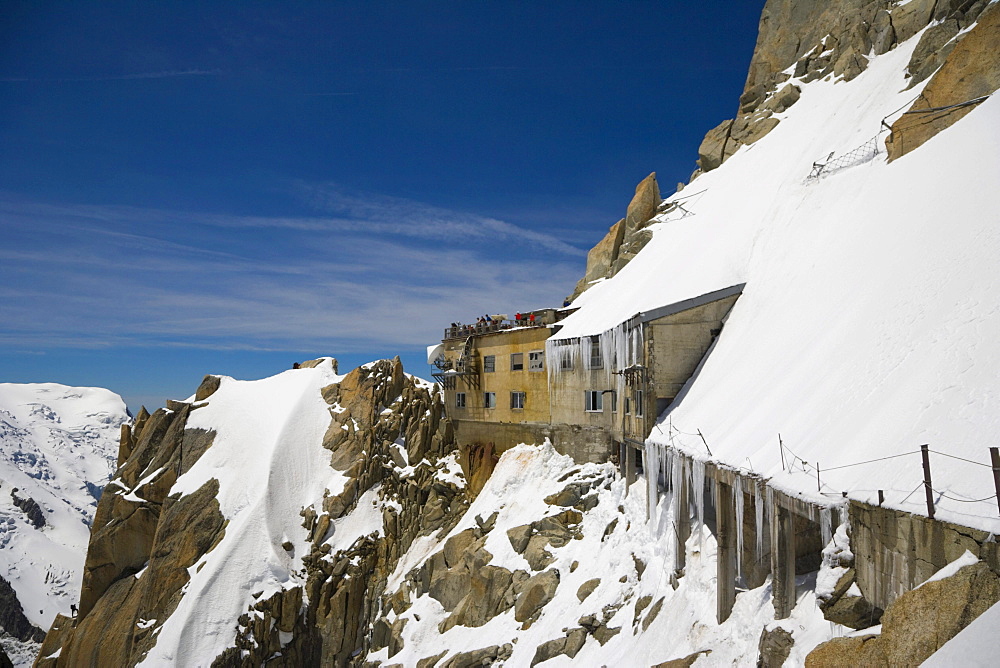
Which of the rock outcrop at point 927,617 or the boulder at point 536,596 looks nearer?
the rock outcrop at point 927,617

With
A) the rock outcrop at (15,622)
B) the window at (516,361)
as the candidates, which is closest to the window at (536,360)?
the window at (516,361)

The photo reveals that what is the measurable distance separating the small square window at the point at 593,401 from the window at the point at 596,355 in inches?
61.2

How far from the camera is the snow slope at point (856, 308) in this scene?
13250 mm

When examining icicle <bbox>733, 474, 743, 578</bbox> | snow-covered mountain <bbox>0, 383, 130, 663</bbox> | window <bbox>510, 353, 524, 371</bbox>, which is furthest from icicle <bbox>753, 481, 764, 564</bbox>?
snow-covered mountain <bbox>0, 383, 130, 663</bbox>

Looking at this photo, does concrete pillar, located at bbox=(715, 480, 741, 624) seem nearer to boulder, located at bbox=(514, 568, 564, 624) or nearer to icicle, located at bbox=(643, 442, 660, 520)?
icicle, located at bbox=(643, 442, 660, 520)

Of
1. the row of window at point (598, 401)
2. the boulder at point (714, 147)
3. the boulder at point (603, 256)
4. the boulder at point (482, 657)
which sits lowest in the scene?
the boulder at point (482, 657)

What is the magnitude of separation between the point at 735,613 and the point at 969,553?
9.65 meters

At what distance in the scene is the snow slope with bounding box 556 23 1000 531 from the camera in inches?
522

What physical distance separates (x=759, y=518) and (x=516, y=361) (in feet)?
87.3

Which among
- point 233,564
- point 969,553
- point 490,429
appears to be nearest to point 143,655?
point 233,564

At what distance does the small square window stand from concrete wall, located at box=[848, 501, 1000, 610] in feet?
73.5

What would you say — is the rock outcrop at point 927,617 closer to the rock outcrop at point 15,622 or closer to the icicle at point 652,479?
the icicle at point 652,479

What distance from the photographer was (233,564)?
4241cm

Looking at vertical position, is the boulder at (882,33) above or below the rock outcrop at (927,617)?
above
